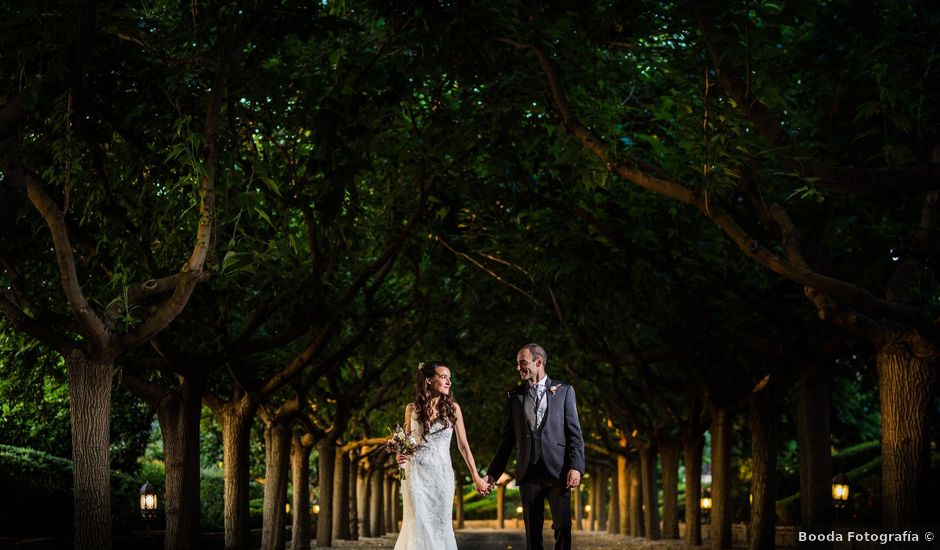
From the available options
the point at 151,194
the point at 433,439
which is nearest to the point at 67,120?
the point at 151,194

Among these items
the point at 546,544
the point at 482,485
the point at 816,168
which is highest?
the point at 816,168

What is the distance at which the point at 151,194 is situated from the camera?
14391 mm

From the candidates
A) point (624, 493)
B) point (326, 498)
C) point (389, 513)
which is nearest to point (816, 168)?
point (326, 498)

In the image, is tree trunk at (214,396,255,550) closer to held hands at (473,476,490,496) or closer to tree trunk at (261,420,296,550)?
tree trunk at (261,420,296,550)

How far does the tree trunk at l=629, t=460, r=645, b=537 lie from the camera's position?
41.2 metres

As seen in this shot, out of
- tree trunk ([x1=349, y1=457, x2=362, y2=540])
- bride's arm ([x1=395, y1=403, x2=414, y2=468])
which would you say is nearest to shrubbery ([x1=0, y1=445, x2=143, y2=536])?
bride's arm ([x1=395, y1=403, x2=414, y2=468])

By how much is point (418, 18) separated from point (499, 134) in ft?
15.6

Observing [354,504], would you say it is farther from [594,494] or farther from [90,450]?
[594,494]

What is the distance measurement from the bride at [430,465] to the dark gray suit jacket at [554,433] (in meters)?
1.39

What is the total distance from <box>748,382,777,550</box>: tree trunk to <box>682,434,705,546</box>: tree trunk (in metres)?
7.14

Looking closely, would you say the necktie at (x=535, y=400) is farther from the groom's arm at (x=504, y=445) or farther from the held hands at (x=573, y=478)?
the held hands at (x=573, y=478)

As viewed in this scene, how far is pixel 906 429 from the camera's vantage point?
1412 cm

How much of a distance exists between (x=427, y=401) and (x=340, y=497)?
999 inches

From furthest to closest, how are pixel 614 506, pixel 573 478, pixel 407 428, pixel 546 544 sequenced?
pixel 614 506 → pixel 546 544 → pixel 407 428 → pixel 573 478
